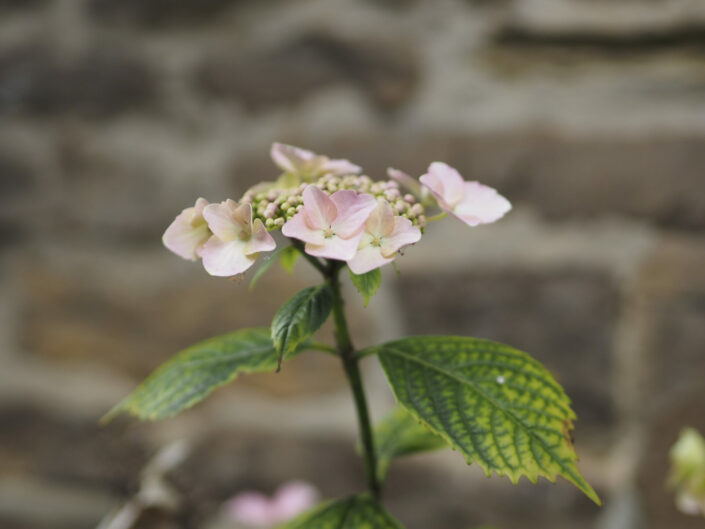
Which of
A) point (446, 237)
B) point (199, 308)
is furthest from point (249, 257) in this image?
point (199, 308)

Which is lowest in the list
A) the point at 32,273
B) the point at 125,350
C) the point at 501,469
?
the point at 125,350

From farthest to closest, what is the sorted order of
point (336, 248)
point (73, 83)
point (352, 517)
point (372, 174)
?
point (73, 83)
point (372, 174)
point (352, 517)
point (336, 248)

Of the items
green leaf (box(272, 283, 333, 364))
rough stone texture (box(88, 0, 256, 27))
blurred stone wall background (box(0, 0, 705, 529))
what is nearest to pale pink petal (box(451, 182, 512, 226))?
green leaf (box(272, 283, 333, 364))

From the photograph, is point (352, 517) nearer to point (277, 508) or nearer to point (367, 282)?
point (367, 282)

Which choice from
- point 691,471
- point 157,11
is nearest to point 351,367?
point 691,471

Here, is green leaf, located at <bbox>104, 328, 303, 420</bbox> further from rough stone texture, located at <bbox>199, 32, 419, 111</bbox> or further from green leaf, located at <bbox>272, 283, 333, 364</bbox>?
rough stone texture, located at <bbox>199, 32, 419, 111</bbox>

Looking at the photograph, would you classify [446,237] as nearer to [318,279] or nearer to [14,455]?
[318,279]

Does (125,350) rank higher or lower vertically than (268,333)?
lower
